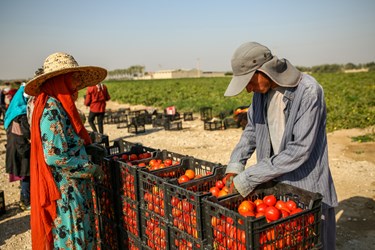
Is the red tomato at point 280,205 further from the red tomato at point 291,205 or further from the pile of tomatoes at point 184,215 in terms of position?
the pile of tomatoes at point 184,215

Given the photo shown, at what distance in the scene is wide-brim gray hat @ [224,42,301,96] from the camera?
2.42 m

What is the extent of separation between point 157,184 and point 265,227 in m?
1.10

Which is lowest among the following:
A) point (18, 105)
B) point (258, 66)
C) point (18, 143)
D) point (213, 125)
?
point (213, 125)

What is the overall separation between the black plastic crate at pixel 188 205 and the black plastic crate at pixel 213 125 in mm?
9869

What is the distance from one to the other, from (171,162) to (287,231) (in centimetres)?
171

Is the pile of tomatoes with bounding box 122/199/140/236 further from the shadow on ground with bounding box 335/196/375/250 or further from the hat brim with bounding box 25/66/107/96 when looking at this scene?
the shadow on ground with bounding box 335/196/375/250

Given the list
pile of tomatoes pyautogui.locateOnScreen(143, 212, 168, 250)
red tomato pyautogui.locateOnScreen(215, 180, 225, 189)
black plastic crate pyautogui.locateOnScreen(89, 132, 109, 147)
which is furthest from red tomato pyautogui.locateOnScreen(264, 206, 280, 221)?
black plastic crate pyautogui.locateOnScreen(89, 132, 109, 147)

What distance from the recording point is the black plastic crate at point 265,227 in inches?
81.4

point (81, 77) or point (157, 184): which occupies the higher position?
point (81, 77)

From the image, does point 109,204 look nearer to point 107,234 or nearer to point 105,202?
point 105,202

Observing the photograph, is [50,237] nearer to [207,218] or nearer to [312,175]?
[207,218]

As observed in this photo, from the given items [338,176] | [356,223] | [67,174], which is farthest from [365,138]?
[67,174]

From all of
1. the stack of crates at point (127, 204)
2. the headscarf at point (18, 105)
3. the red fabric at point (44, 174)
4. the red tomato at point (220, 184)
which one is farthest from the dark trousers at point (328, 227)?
the headscarf at point (18, 105)

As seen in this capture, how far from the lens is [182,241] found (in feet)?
9.02
